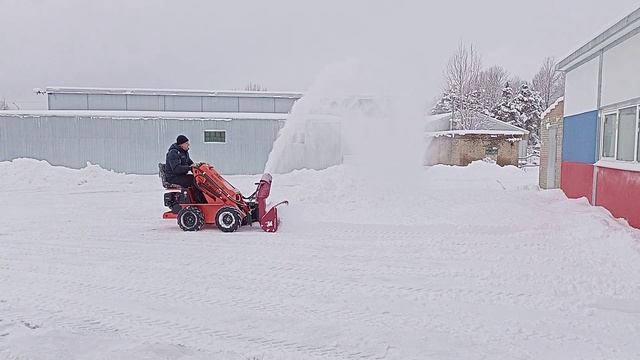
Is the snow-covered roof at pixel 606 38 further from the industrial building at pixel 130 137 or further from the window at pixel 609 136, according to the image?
the industrial building at pixel 130 137

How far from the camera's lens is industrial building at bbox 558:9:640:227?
8.73 meters

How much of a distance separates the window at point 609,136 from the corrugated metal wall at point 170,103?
2166cm

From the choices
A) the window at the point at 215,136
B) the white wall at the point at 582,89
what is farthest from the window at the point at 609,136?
the window at the point at 215,136

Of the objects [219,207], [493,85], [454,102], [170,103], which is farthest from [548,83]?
[219,207]

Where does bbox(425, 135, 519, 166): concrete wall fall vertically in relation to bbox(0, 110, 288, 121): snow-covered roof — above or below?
below

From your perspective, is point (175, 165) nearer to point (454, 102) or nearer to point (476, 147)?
point (476, 147)

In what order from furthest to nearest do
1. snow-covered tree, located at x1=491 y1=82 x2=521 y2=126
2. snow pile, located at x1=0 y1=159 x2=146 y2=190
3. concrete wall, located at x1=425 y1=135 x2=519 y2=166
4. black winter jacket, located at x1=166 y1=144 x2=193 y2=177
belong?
1. snow-covered tree, located at x1=491 y1=82 x2=521 y2=126
2. concrete wall, located at x1=425 y1=135 x2=519 y2=166
3. snow pile, located at x1=0 y1=159 x2=146 y2=190
4. black winter jacket, located at x1=166 y1=144 x2=193 y2=177

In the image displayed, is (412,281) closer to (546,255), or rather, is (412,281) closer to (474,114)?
(546,255)

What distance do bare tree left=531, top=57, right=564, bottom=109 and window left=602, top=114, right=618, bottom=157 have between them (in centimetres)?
5160

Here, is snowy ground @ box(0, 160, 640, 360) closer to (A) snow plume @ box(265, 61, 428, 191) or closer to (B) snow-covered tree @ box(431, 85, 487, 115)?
(A) snow plume @ box(265, 61, 428, 191)

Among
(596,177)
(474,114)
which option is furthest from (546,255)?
(474,114)

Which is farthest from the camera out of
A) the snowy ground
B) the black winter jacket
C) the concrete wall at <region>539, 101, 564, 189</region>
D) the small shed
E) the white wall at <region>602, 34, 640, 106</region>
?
the small shed

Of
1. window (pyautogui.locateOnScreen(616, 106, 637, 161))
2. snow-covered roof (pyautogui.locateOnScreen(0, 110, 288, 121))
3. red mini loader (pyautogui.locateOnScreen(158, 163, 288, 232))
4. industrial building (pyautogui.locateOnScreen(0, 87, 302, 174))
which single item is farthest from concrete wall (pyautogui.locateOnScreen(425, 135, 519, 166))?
red mini loader (pyautogui.locateOnScreen(158, 163, 288, 232))

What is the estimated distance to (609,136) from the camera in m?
10.3
